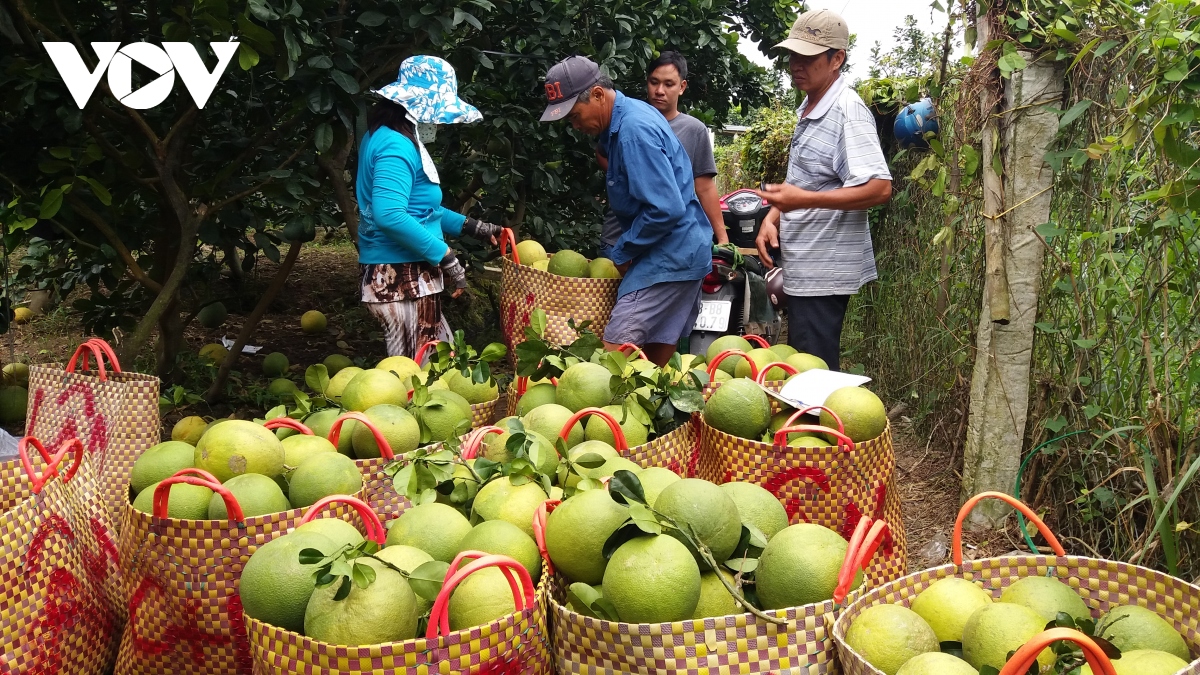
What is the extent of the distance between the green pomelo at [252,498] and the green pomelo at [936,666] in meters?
1.40

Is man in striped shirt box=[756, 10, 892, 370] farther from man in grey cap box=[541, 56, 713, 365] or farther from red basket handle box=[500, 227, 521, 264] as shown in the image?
red basket handle box=[500, 227, 521, 264]

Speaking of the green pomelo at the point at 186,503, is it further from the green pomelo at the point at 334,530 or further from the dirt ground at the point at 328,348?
the dirt ground at the point at 328,348

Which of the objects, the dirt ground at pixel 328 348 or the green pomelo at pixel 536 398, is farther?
the dirt ground at pixel 328 348

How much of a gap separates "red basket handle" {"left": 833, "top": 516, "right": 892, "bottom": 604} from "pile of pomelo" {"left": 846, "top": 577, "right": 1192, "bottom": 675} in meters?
0.05

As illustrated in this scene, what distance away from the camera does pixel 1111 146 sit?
2717 millimetres

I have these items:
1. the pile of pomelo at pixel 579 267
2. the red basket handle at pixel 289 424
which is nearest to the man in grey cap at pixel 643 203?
the pile of pomelo at pixel 579 267

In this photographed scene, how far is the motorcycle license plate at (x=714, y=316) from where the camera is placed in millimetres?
4730

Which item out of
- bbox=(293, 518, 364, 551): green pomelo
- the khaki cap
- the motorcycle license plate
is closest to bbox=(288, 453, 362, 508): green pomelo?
bbox=(293, 518, 364, 551): green pomelo

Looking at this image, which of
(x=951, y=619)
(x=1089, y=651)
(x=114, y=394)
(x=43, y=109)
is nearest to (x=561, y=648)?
(x=951, y=619)

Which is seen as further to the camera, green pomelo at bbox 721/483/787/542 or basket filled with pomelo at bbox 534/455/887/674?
green pomelo at bbox 721/483/787/542

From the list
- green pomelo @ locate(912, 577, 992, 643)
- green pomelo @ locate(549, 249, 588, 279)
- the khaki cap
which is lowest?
green pomelo @ locate(912, 577, 992, 643)

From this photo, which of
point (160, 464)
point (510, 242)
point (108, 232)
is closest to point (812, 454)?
point (160, 464)

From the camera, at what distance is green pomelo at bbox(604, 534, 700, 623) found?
63.9 inches

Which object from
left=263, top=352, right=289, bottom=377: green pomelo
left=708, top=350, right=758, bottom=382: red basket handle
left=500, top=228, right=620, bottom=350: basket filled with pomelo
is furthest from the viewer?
left=263, top=352, right=289, bottom=377: green pomelo
